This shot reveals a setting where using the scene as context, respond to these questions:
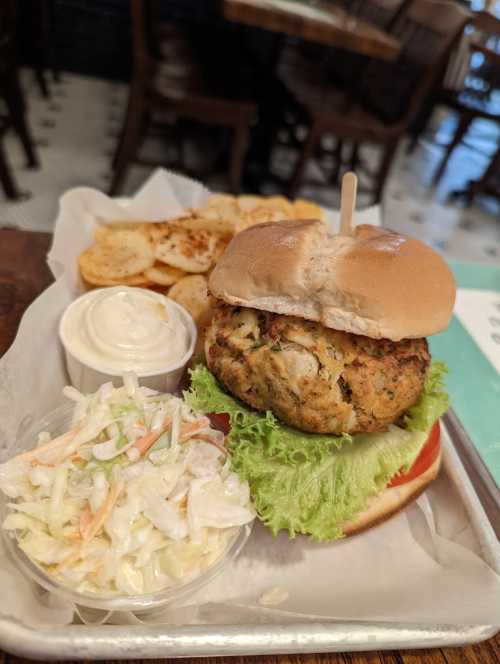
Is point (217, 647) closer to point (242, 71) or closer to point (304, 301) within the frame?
point (304, 301)

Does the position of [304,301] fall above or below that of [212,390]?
above

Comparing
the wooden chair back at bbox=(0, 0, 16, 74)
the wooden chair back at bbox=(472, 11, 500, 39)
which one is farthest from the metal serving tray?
the wooden chair back at bbox=(472, 11, 500, 39)

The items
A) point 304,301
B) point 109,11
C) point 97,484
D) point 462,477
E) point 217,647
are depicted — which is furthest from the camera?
point 109,11

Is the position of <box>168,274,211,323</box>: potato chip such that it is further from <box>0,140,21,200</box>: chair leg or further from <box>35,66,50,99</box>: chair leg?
<box>35,66,50,99</box>: chair leg

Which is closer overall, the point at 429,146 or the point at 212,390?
the point at 212,390

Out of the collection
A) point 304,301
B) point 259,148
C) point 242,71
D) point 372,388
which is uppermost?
point 304,301

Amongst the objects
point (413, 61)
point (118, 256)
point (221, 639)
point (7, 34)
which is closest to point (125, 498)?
point (221, 639)

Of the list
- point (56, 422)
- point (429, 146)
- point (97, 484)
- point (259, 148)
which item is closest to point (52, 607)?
point (97, 484)

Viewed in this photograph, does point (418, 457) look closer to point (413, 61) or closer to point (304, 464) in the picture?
point (304, 464)
